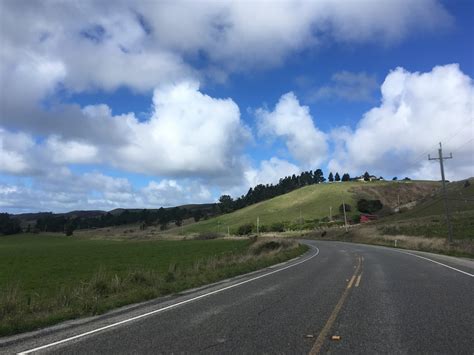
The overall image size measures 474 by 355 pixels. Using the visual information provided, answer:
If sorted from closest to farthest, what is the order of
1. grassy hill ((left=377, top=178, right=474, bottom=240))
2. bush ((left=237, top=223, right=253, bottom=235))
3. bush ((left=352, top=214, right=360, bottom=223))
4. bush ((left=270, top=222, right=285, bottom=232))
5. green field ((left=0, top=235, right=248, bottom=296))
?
green field ((left=0, top=235, right=248, bottom=296)), grassy hill ((left=377, top=178, right=474, bottom=240)), bush ((left=352, top=214, right=360, bottom=223)), bush ((left=270, top=222, right=285, bottom=232)), bush ((left=237, top=223, right=253, bottom=235))

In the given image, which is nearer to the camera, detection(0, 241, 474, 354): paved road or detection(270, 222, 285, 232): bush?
detection(0, 241, 474, 354): paved road

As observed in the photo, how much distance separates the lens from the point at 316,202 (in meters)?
160

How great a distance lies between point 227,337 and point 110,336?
2.19 m

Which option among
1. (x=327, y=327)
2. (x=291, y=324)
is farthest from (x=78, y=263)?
(x=327, y=327)

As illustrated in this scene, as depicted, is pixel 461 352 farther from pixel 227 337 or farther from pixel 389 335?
pixel 227 337

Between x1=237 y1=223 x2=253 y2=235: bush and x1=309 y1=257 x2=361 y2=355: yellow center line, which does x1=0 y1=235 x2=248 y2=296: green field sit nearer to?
x1=309 y1=257 x2=361 y2=355: yellow center line

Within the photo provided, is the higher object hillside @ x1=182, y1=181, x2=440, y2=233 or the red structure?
hillside @ x1=182, y1=181, x2=440, y2=233

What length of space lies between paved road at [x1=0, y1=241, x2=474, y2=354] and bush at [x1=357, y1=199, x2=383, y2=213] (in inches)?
5364

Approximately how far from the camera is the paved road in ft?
24.5

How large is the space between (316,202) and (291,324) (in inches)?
6026

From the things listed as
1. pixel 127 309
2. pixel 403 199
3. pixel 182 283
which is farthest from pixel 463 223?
pixel 403 199

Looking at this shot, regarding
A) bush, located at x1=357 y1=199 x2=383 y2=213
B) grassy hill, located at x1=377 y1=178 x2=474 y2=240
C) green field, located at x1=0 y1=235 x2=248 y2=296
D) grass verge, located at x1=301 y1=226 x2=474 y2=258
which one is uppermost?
bush, located at x1=357 y1=199 x2=383 y2=213

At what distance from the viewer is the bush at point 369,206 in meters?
146

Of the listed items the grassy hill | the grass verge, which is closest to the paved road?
the grass verge
